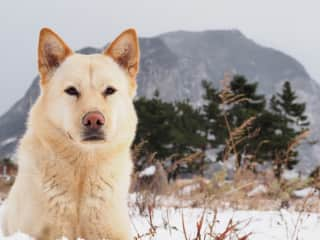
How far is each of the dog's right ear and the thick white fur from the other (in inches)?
3.0

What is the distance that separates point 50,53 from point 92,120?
2.91ft

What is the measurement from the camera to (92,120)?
2838 millimetres

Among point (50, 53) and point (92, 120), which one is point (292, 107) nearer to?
point (50, 53)

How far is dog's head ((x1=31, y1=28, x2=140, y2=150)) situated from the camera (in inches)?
116

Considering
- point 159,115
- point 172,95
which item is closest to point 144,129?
point 159,115

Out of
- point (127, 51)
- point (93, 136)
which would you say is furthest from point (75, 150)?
point (127, 51)

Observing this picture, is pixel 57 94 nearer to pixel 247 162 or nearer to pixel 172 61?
pixel 247 162

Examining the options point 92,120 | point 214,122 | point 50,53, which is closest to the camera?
point 92,120

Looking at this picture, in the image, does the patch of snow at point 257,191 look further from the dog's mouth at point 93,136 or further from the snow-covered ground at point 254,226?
the dog's mouth at point 93,136

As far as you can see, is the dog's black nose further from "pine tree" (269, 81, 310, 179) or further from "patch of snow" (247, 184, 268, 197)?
"pine tree" (269, 81, 310, 179)

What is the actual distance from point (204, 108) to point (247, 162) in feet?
114

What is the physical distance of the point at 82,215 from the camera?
9.73ft

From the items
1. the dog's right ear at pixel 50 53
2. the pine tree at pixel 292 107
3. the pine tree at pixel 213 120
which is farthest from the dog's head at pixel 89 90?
the pine tree at pixel 292 107

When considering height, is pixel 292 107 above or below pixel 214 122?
above
